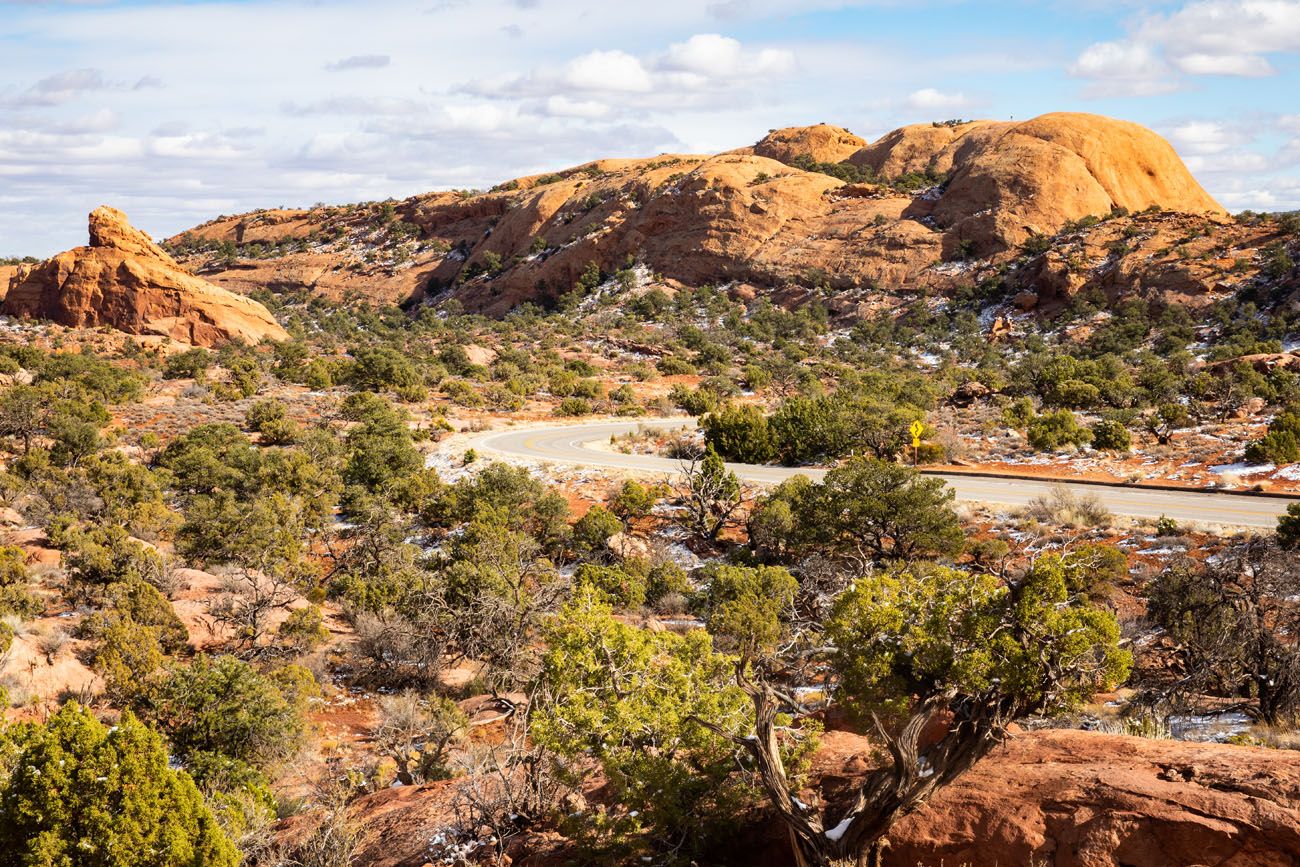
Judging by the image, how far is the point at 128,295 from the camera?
200ft

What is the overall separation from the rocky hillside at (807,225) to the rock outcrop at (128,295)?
115ft

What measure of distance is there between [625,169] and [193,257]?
201 feet

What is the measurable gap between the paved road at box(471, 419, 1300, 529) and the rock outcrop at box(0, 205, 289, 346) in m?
32.0

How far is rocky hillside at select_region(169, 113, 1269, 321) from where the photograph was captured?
76.3 metres

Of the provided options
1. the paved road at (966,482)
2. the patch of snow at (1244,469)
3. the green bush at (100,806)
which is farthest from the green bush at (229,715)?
the patch of snow at (1244,469)

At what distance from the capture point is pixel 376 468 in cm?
2922

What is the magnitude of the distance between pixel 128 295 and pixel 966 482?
5782 centimetres

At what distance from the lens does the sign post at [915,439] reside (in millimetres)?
30109

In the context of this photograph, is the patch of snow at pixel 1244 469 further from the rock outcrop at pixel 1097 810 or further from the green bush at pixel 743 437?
the rock outcrop at pixel 1097 810

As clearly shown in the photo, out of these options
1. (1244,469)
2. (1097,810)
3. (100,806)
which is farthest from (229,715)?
(1244,469)

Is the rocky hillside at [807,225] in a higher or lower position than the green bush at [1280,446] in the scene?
higher

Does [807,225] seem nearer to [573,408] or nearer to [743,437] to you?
[573,408]

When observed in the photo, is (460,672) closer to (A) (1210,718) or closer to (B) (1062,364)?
(A) (1210,718)

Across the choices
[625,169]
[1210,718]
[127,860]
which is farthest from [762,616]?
[625,169]
